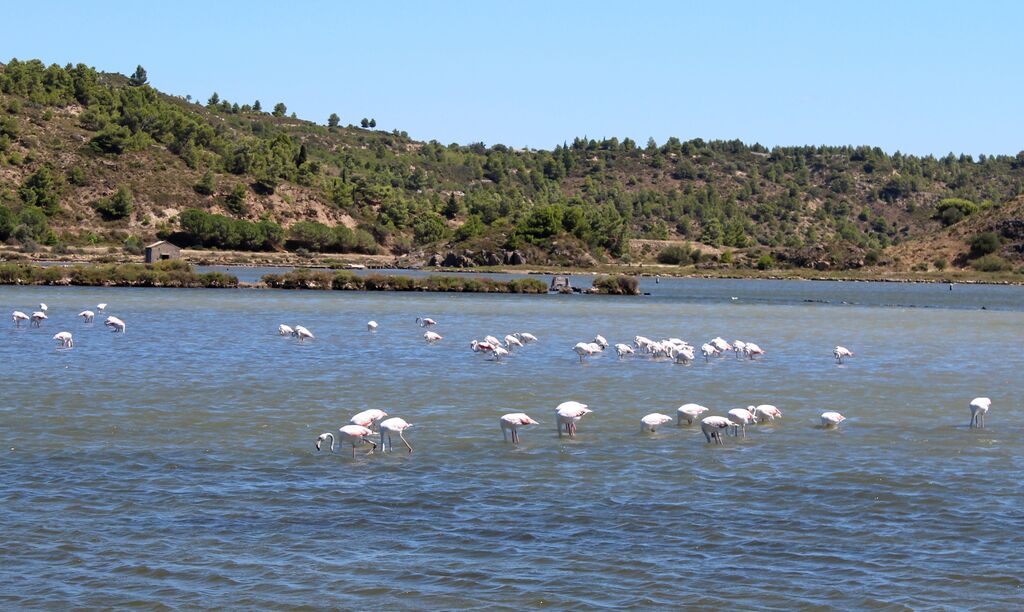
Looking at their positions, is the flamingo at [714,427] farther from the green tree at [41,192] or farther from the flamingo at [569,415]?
the green tree at [41,192]

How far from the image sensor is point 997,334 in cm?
4409

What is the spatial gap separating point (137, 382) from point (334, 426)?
279 inches

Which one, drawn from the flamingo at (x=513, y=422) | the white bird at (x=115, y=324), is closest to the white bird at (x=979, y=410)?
the flamingo at (x=513, y=422)

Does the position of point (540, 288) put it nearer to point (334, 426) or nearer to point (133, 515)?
point (334, 426)

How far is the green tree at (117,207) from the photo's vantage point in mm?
122500

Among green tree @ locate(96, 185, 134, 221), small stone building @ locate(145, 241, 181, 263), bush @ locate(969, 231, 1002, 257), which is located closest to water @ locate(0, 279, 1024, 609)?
small stone building @ locate(145, 241, 181, 263)

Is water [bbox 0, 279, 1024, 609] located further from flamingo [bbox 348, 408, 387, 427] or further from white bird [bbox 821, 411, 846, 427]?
flamingo [bbox 348, 408, 387, 427]

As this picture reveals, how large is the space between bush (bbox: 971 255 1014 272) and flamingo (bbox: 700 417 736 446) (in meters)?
103

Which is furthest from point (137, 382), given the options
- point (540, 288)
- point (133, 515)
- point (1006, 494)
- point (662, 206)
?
point (662, 206)

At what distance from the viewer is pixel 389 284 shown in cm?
7088

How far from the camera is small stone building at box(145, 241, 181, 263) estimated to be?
88.0 meters

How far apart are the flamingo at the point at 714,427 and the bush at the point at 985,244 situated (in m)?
107

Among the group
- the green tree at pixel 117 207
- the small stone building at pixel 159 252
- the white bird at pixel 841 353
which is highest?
the green tree at pixel 117 207

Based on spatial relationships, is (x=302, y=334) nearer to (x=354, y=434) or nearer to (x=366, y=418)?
(x=366, y=418)
